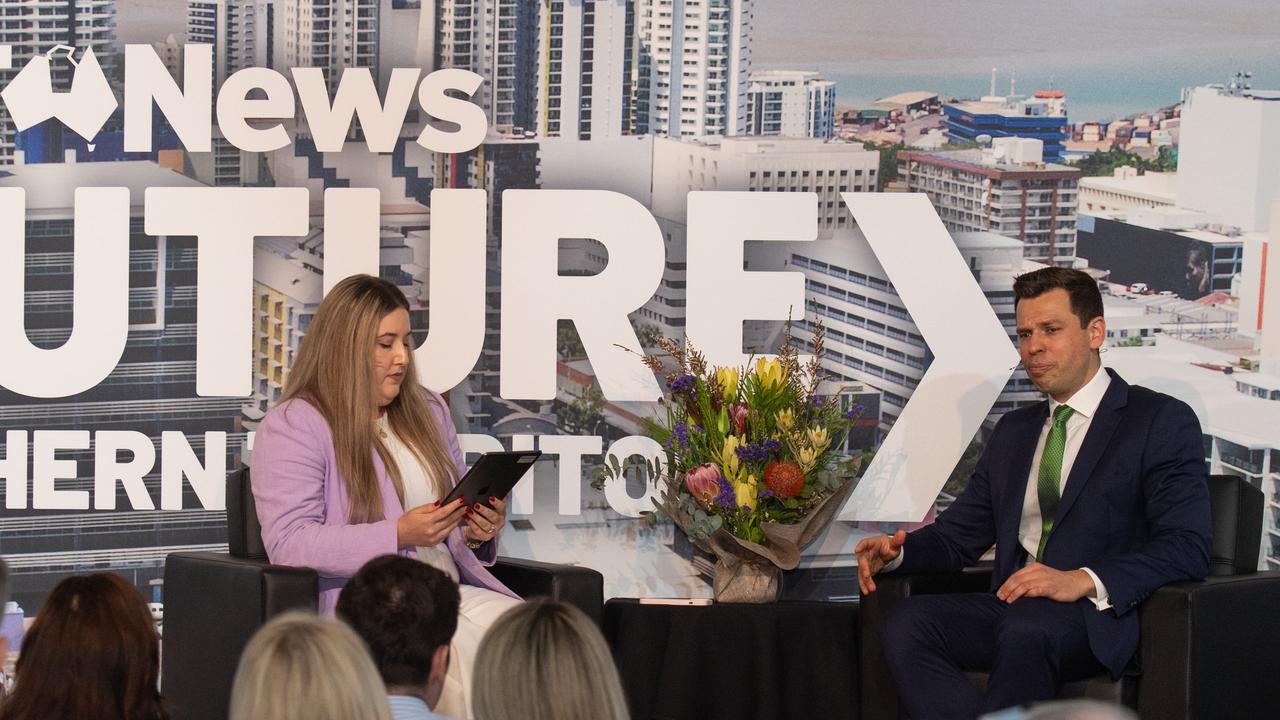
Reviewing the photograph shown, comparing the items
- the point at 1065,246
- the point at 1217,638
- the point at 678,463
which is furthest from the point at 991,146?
the point at 1217,638

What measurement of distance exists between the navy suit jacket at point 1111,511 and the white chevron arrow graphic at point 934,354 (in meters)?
0.71

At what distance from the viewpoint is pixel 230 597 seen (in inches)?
149

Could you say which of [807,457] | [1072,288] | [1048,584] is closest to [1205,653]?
[1048,584]

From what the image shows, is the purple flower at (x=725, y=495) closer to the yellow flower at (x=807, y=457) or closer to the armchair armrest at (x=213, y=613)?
the yellow flower at (x=807, y=457)

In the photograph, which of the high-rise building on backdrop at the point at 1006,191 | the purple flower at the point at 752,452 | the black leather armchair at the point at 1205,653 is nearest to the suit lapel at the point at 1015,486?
the black leather armchair at the point at 1205,653

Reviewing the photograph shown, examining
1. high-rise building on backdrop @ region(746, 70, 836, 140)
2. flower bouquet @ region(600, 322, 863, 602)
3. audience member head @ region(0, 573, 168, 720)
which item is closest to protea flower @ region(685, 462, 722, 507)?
flower bouquet @ region(600, 322, 863, 602)

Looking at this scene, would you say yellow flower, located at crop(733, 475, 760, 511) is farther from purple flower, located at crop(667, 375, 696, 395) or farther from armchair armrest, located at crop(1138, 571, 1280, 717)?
armchair armrest, located at crop(1138, 571, 1280, 717)

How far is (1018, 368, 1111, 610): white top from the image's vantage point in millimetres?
4016

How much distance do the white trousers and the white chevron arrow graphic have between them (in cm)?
154

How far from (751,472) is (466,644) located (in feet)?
3.40

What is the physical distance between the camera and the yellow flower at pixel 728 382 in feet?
14.5

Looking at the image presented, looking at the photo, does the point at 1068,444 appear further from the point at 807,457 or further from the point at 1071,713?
the point at 1071,713

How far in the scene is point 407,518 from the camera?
148 inches

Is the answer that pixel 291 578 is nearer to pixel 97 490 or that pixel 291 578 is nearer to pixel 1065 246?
pixel 97 490
